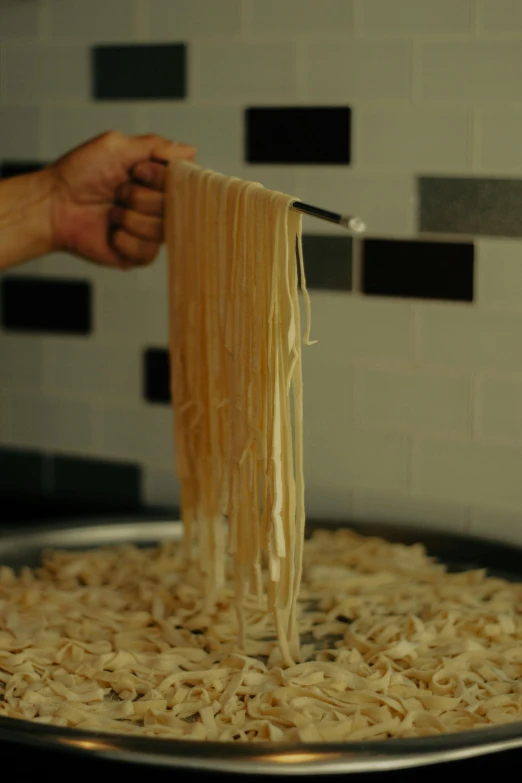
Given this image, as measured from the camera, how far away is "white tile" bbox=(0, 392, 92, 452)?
1933 millimetres

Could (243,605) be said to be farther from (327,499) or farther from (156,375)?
(156,375)

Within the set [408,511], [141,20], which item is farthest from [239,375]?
[141,20]

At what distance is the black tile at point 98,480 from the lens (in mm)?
1907

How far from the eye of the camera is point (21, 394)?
1.96 meters

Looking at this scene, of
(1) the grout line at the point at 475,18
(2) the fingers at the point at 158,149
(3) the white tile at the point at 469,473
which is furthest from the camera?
(3) the white tile at the point at 469,473

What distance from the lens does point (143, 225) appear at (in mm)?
1433

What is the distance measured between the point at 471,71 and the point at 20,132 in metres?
0.77

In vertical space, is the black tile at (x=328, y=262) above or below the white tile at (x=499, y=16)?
below

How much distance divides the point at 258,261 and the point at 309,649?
413 mm

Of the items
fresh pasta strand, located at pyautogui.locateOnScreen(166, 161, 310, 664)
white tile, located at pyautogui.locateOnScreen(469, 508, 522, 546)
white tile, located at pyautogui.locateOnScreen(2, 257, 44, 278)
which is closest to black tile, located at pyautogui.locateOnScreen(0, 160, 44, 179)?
white tile, located at pyautogui.locateOnScreen(2, 257, 44, 278)

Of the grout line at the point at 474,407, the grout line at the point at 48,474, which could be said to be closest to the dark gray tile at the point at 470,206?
the grout line at the point at 474,407

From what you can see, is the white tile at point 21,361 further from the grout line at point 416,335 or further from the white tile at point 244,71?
the grout line at point 416,335

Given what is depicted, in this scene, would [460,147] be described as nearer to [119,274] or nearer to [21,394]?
[119,274]

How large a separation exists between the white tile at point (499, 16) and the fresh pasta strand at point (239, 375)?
49 centimetres
